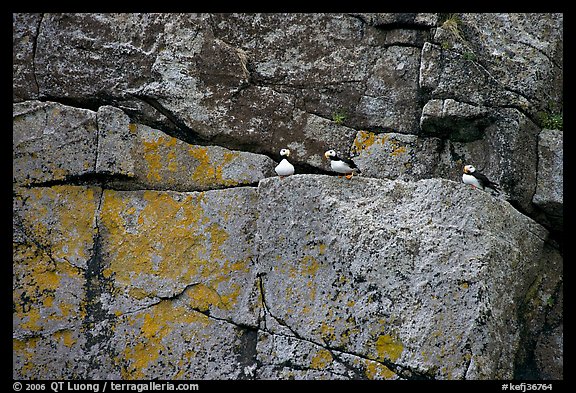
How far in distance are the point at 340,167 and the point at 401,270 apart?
1579mm

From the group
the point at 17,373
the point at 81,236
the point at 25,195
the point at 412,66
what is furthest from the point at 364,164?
the point at 17,373

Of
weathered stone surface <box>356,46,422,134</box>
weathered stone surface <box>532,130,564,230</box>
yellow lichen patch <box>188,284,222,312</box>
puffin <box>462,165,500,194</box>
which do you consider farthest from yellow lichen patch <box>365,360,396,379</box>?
weathered stone surface <box>356,46,422,134</box>

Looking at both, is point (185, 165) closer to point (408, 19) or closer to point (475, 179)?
point (408, 19)

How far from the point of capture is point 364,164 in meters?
9.54

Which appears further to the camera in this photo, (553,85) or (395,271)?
(553,85)

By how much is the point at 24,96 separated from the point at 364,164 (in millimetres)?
4818

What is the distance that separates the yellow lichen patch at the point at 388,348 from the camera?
26.2 ft

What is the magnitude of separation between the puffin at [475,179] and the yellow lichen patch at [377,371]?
2557mm

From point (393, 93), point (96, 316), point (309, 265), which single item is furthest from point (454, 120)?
point (96, 316)

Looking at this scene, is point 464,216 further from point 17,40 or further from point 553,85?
point 17,40

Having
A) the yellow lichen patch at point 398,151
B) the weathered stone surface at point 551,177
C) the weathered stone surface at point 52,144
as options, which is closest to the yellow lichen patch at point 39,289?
the weathered stone surface at point 52,144

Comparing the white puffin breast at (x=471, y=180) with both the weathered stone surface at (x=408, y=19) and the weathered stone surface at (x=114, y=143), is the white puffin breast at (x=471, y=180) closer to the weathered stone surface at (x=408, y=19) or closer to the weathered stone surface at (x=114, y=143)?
the weathered stone surface at (x=408, y=19)

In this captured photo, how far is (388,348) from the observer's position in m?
8.05

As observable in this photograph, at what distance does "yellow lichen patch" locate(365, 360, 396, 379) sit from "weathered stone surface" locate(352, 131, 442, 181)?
2.63m
